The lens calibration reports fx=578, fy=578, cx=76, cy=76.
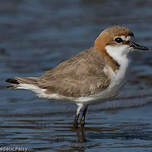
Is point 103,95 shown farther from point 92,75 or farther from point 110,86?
point 92,75

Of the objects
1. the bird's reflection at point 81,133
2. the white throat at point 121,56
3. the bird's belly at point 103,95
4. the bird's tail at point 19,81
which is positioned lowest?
the bird's reflection at point 81,133

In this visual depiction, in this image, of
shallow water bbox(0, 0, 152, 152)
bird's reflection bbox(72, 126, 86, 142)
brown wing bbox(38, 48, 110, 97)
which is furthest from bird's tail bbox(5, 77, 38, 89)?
bird's reflection bbox(72, 126, 86, 142)

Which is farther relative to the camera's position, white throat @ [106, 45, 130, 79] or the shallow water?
white throat @ [106, 45, 130, 79]

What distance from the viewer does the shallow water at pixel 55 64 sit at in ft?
26.3

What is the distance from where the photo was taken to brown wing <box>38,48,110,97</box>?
821 centimetres

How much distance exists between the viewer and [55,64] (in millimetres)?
12883

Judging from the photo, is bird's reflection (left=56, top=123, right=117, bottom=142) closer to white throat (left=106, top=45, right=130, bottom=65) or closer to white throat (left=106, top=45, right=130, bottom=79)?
white throat (left=106, top=45, right=130, bottom=79)

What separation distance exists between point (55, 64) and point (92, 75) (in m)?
4.70

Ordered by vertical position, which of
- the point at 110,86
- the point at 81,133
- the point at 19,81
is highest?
the point at 19,81

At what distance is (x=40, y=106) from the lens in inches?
396

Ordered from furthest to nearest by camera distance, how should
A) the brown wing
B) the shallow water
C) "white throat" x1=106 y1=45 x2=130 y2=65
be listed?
1. "white throat" x1=106 y1=45 x2=130 y2=65
2. the brown wing
3. the shallow water

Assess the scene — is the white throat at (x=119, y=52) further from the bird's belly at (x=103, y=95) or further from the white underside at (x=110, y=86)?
the bird's belly at (x=103, y=95)

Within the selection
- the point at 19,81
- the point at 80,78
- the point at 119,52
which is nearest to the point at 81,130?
the point at 80,78

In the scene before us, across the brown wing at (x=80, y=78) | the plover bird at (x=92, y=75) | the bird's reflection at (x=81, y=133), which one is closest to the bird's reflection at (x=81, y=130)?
the bird's reflection at (x=81, y=133)
